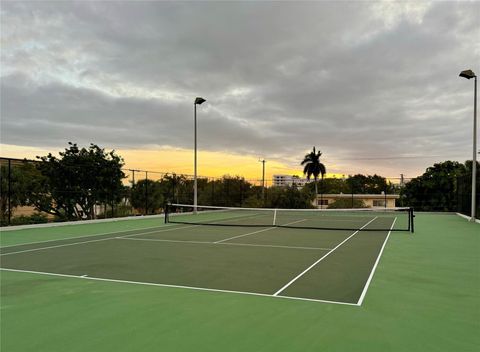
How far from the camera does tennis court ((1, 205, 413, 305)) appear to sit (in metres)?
5.69

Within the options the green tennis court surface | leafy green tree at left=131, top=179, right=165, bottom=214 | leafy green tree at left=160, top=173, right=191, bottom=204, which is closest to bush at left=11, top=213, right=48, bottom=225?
leafy green tree at left=131, top=179, right=165, bottom=214

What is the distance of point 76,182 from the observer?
Answer: 713 inches

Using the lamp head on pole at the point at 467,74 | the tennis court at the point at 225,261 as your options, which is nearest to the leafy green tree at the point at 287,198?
the lamp head on pole at the point at 467,74

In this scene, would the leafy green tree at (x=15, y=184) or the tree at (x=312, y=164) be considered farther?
the tree at (x=312, y=164)

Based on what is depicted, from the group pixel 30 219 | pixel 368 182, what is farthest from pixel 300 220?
pixel 368 182

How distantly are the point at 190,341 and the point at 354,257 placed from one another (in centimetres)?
548

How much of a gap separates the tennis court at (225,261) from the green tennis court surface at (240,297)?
30 mm

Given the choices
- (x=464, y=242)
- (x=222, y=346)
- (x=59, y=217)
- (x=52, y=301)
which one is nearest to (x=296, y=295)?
(x=222, y=346)

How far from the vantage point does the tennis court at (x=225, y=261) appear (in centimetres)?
569

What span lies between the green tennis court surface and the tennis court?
0.03 m

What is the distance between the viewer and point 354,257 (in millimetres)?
8203

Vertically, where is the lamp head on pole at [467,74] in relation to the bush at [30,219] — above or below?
above

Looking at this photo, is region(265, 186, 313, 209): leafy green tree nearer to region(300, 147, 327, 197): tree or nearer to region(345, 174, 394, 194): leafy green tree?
region(300, 147, 327, 197): tree

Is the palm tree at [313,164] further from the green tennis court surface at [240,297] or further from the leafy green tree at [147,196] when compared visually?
the green tennis court surface at [240,297]
